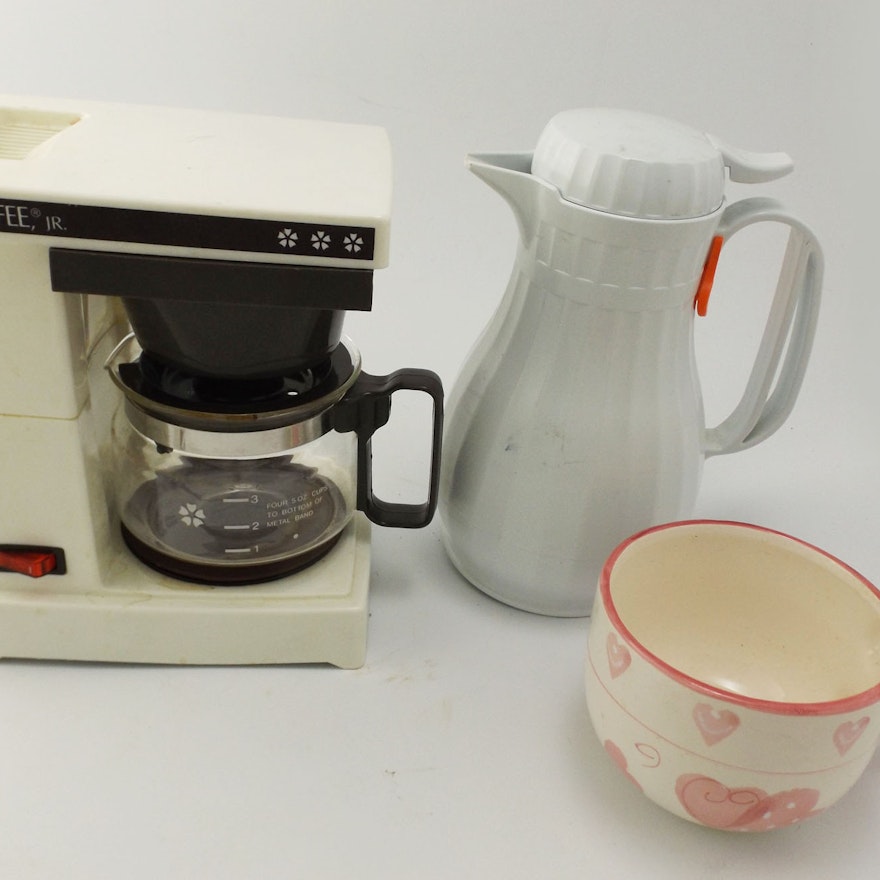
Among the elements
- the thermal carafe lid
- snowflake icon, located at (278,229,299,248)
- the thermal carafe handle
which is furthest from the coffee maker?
the thermal carafe handle

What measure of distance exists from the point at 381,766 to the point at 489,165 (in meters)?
0.35

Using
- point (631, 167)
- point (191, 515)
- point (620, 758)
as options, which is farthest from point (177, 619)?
point (631, 167)

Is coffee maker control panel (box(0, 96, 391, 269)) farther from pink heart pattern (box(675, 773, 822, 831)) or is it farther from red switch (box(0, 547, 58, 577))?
pink heart pattern (box(675, 773, 822, 831))

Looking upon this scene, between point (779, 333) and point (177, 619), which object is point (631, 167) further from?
point (177, 619)

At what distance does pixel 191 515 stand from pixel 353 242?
0.25 meters

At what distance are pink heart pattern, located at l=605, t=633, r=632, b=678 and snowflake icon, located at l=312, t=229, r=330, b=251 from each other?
0.24 metres

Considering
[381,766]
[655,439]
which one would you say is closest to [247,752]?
[381,766]

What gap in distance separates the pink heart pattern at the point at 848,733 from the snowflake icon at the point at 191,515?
0.39m

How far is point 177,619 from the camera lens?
613mm

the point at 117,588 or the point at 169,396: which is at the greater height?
the point at 169,396

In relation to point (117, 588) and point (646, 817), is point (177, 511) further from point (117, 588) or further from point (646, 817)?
point (646, 817)

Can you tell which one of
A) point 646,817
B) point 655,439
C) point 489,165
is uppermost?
point 489,165

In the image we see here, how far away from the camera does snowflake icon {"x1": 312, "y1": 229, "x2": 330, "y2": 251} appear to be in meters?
0.48

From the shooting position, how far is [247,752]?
58cm
